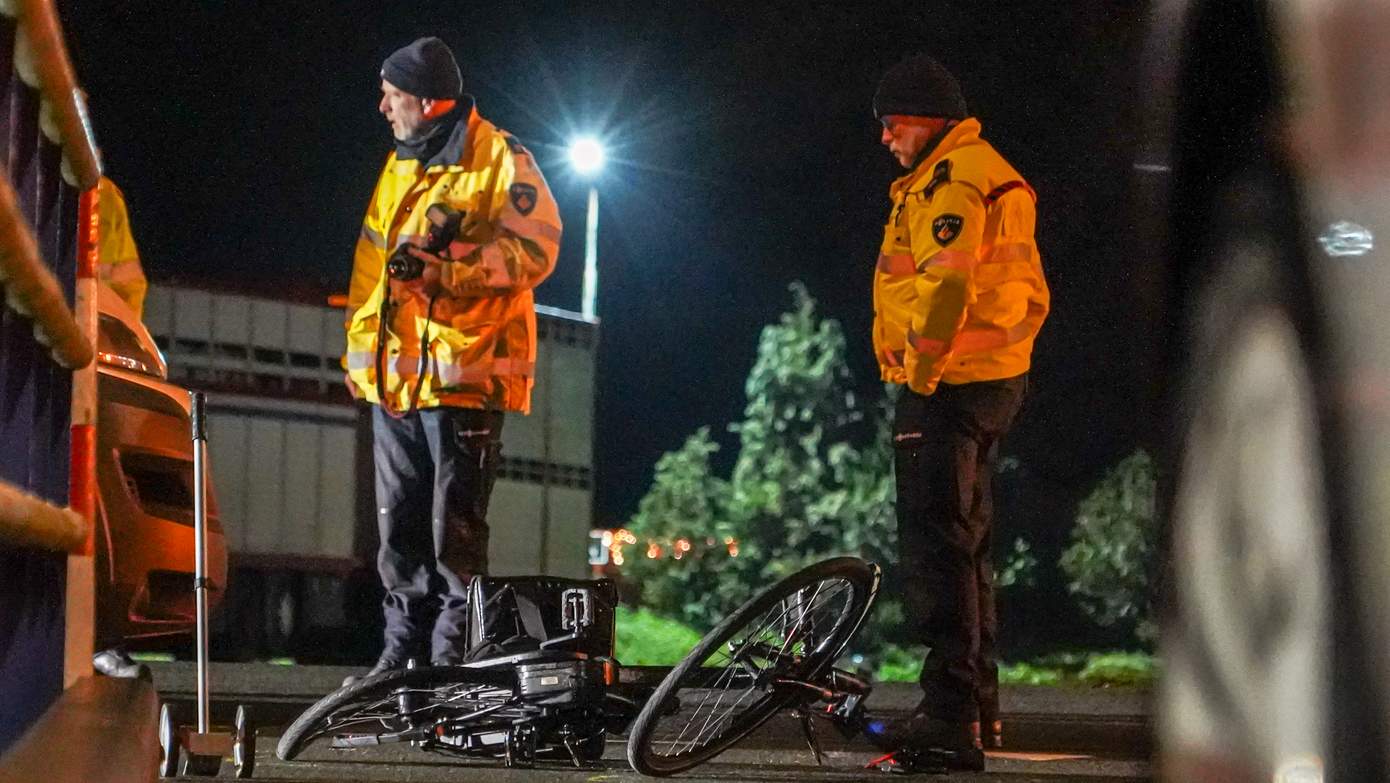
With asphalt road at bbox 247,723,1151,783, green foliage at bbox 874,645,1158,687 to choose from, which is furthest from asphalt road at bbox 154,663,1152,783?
green foliage at bbox 874,645,1158,687

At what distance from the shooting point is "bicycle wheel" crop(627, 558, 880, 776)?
5.31 metres

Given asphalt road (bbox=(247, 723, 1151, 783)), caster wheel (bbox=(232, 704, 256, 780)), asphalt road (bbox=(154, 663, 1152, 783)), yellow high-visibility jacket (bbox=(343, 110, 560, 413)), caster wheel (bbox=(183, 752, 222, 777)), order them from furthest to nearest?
yellow high-visibility jacket (bbox=(343, 110, 560, 413)) < asphalt road (bbox=(154, 663, 1152, 783)) < asphalt road (bbox=(247, 723, 1151, 783)) < caster wheel (bbox=(183, 752, 222, 777)) < caster wheel (bbox=(232, 704, 256, 780))

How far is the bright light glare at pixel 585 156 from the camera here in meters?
13.9

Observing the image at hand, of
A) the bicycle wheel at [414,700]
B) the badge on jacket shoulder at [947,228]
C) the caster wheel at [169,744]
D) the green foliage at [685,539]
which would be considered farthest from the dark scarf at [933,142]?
the green foliage at [685,539]

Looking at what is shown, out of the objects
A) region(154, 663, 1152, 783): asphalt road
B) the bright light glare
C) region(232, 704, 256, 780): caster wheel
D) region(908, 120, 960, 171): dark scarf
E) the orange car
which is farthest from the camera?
the bright light glare

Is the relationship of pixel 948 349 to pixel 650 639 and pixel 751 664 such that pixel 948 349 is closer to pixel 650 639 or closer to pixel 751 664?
pixel 751 664

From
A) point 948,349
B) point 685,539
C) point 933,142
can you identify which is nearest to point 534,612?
point 948,349

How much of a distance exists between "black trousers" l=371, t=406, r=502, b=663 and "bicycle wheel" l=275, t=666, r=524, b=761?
4.88 feet

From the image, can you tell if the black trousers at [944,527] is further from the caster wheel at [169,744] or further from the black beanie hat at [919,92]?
the caster wheel at [169,744]

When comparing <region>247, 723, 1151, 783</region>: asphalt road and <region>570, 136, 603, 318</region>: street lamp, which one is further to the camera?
<region>570, 136, 603, 318</region>: street lamp

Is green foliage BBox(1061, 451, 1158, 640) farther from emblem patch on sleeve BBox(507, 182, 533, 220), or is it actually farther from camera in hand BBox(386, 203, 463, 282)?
camera in hand BBox(386, 203, 463, 282)

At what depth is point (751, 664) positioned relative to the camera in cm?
562

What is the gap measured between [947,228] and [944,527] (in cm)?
89

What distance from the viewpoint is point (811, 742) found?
5.78m
